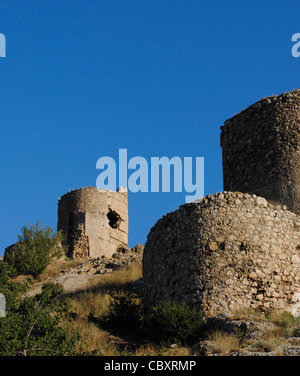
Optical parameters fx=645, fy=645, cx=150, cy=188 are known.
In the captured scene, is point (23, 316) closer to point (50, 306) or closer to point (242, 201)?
point (50, 306)

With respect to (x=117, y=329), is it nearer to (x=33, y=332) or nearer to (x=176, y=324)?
(x=176, y=324)

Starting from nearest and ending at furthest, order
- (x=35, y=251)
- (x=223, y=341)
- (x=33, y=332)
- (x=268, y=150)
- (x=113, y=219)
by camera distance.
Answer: (x=33, y=332)
(x=223, y=341)
(x=268, y=150)
(x=35, y=251)
(x=113, y=219)

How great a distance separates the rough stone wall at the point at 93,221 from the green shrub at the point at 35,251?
1.73 meters

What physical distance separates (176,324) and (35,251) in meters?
12.9

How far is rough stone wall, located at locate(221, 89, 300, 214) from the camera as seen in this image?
15.6m

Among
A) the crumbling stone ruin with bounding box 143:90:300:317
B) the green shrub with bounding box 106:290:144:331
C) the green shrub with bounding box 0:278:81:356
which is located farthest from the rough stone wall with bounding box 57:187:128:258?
the green shrub with bounding box 0:278:81:356

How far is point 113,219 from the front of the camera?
99.3 ft

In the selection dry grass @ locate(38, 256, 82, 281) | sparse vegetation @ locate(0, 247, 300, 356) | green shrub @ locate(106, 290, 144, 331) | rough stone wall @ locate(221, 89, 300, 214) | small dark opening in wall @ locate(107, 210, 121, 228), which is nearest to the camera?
sparse vegetation @ locate(0, 247, 300, 356)

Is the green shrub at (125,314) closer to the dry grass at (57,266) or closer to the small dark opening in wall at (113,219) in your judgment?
the dry grass at (57,266)

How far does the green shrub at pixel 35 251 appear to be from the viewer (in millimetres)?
23797

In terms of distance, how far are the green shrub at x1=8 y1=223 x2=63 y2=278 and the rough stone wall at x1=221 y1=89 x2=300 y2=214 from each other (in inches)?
374

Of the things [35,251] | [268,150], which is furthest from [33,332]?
[35,251]

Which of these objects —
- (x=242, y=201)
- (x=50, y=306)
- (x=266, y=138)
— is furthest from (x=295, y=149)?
(x=50, y=306)

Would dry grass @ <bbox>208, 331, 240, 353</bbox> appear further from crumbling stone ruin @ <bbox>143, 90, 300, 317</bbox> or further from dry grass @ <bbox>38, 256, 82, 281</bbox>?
dry grass @ <bbox>38, 256, 82, 281</bbox>
